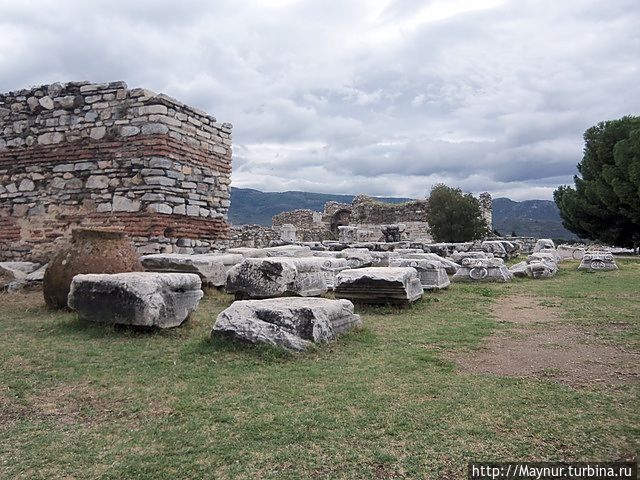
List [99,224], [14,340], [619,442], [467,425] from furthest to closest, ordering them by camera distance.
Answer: [99,224] < [14,340] < [467,425] < [619,442]

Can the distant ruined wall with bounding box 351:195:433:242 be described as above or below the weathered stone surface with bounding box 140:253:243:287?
above

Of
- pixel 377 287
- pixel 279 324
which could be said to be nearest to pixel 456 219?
pixel 377 287

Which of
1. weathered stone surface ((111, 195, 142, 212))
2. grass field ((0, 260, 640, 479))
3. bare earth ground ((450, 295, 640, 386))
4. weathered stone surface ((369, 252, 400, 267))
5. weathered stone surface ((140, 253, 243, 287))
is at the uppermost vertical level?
weathered stone surface ((111, 195, 142, 212))

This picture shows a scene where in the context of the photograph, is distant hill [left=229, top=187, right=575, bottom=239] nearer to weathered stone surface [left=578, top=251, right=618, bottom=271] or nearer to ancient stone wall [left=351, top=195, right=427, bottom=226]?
ancient stone wall [left=351, top=195, right=427, bottom=226]

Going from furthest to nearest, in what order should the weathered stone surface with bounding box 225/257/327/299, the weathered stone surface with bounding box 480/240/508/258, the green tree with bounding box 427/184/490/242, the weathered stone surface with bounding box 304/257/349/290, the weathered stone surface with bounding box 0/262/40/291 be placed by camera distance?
1. the green tree with bounding box 427/184/490/242
2. the weathered stone surface with bounding box 480/240/508/258
3. the weathered stone surface with bounding box 0/262/40/291
4. the weathered stone surface with bounding box 304/257/349/290
5. the weathered stone surface with bounding box 225/257/327/299

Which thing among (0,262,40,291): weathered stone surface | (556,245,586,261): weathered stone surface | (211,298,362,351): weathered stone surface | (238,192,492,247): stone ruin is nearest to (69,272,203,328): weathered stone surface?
(211,298,362,351): weathered stone surface

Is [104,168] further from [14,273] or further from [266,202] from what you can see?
[266,202]

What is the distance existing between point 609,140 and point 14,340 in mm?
34564

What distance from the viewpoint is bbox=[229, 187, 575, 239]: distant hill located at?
80250 millimetres

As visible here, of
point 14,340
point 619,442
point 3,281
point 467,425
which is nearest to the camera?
point 619,442

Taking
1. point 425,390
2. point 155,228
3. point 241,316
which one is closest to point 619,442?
point 425,390

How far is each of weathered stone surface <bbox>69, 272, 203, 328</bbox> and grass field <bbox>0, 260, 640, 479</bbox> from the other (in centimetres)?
17

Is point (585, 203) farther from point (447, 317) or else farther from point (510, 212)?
point (510, 212)

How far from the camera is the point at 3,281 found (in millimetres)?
9086
